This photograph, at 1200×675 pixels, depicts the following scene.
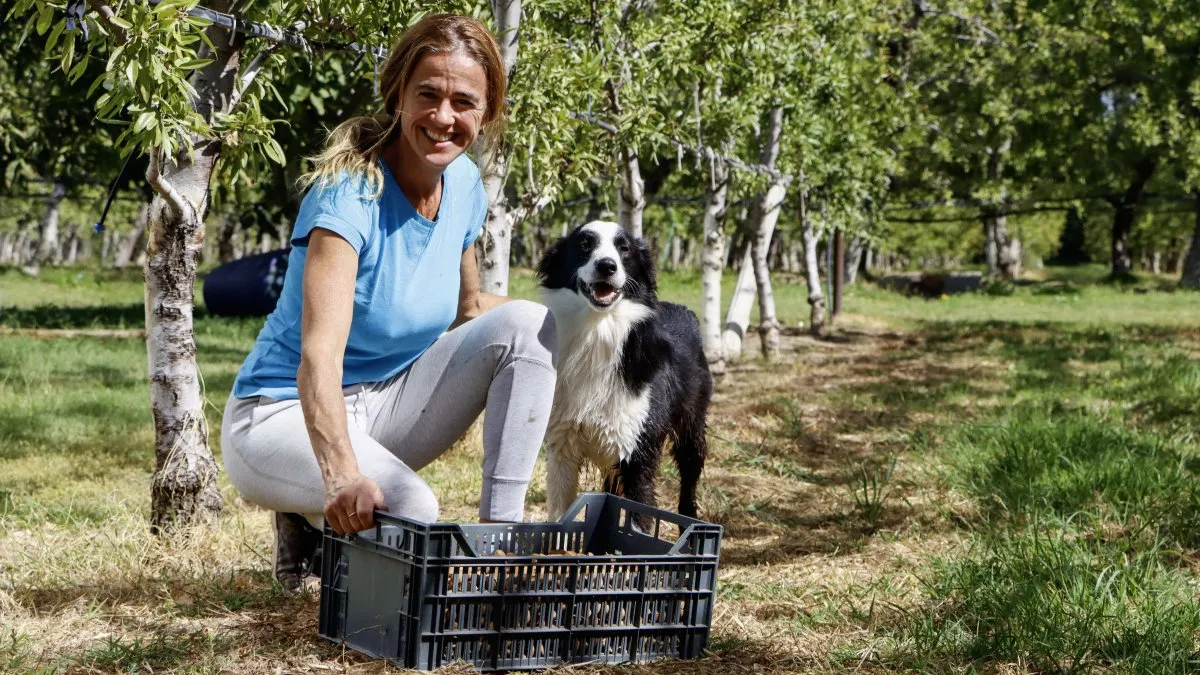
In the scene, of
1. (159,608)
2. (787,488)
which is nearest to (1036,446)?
(787,488)

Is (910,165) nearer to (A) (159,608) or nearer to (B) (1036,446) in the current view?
(B) (1036,446)

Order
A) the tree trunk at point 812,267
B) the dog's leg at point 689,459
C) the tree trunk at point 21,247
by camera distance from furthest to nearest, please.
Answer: the tree trunk at point 21,247
the tree trunk at point 812,267
the dog's leg at point 689,459

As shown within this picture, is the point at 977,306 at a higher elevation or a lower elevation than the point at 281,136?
lower

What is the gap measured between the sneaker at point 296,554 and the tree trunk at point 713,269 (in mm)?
6971

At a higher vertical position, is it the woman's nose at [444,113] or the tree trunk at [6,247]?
the woman's nose at [444,113]

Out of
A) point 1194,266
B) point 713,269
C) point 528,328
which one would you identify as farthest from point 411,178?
point 1194,266

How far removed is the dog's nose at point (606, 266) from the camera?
427 centimetres

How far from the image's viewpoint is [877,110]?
42.2ft

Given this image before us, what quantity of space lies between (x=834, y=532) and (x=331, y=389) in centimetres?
269

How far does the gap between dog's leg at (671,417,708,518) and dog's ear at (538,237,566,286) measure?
3.20 feet

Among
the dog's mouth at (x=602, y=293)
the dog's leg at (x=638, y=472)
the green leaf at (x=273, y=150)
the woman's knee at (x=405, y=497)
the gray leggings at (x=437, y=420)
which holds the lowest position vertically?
the dog's leg at (x=638, y=472)

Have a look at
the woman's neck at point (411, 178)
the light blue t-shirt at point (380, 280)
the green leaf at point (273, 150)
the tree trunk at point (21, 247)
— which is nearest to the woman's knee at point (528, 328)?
the light blue t-shirt at point (380, 280)

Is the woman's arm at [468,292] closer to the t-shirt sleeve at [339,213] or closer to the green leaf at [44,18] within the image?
the t-shirt sleeve at [339,213]

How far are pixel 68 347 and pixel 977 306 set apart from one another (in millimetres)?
17571
